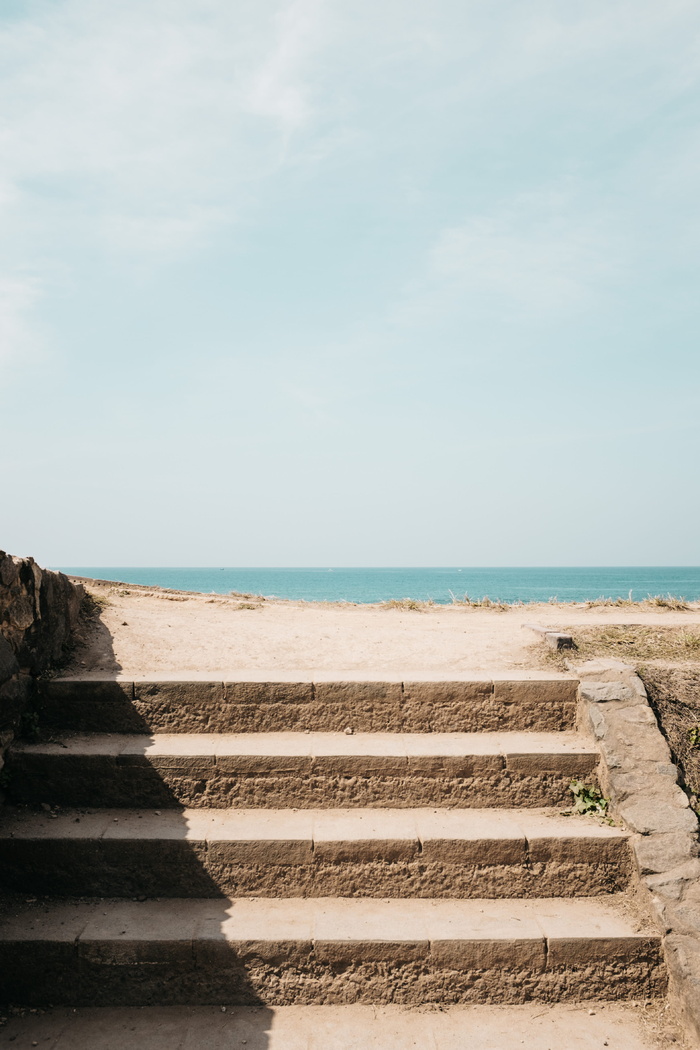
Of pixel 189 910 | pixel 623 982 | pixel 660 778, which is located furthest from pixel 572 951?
pixel 189 910

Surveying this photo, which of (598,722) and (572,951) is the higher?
(598,722)

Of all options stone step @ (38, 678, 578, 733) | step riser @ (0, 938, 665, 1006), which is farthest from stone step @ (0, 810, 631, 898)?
stone step @ (38, 678, 578, 733)

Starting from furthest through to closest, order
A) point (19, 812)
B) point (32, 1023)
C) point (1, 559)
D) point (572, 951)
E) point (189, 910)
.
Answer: point (1, 559) → point (19, 812) → point (189, 910) → point (572, 951) → point (32, 1023)

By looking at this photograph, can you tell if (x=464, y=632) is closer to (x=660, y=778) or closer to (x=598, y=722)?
(x=598, y=722)

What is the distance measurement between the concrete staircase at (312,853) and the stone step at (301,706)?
0.05 ft

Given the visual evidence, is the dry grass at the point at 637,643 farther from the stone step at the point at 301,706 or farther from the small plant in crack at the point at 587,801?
the small plant in crack at the point at 587,801

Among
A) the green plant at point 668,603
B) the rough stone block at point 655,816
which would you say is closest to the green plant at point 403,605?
the green plant at point 668,603

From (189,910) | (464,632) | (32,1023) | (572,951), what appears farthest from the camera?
(464,632)

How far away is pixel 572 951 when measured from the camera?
4098mm

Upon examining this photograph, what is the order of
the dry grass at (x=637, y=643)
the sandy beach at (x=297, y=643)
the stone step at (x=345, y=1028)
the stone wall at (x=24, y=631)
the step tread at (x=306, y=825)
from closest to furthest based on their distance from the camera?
1. the stone step at (x=345, y=1028)
2. the step tread at (x=306, y=825)
3. the stone wall at (x=24, y=631)
4. the sandy beach at (x=297, y=643)
5. the dry grass at (x=637, y=643)

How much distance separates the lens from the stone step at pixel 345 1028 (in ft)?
12.1

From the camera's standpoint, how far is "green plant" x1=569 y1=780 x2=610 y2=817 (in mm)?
5047

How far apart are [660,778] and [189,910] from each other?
135 inches

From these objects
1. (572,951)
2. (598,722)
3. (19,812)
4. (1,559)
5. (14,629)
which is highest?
(1,559)
